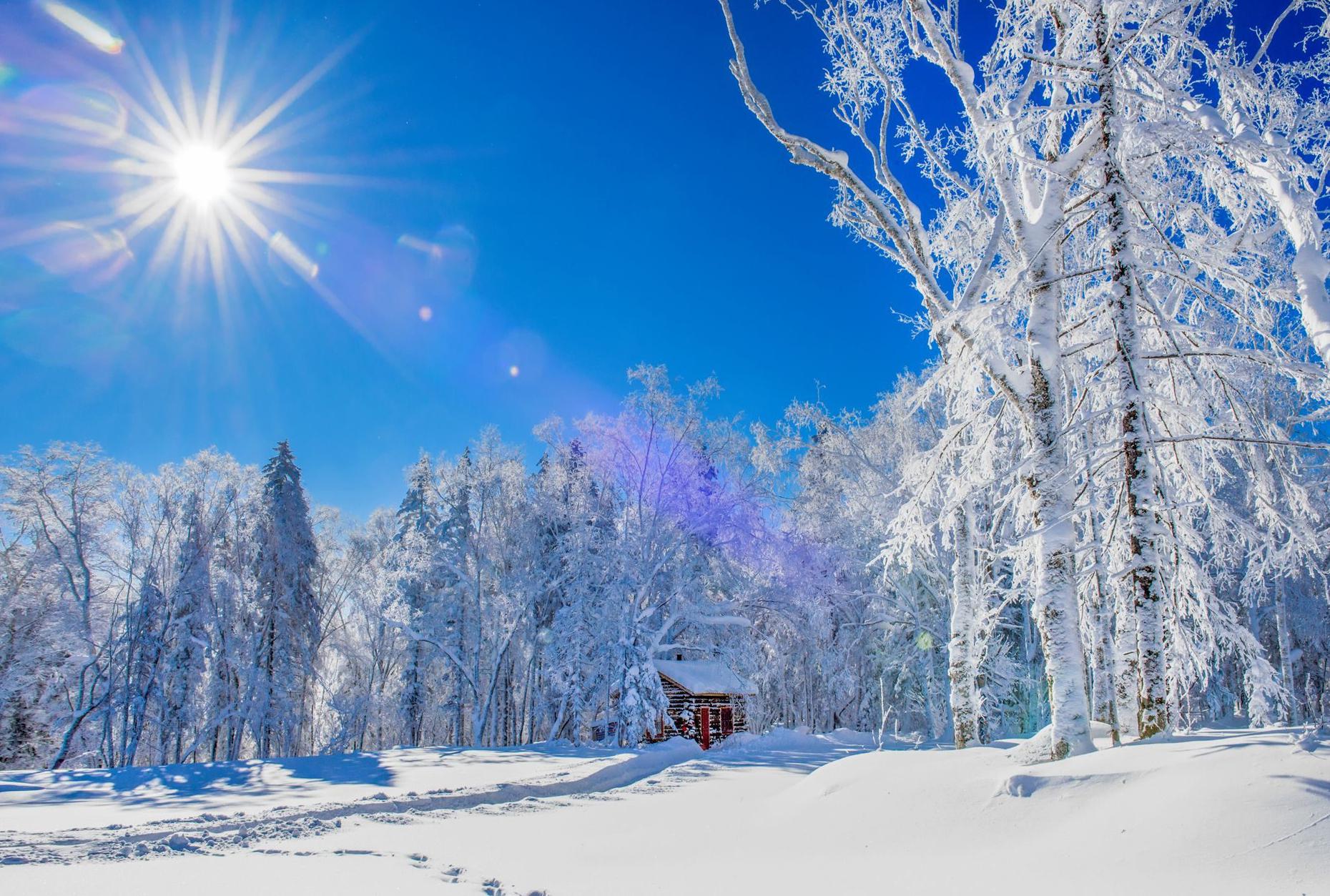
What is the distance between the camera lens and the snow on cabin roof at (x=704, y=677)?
1072 inches

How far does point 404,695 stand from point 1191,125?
32101 mm

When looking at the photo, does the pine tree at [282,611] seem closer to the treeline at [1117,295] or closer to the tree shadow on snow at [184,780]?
the tree shadow on snow at [184,780]

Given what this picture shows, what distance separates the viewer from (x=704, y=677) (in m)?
28.1

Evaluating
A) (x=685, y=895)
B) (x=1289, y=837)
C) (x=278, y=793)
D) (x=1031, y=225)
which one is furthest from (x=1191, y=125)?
(x=278, y=793)

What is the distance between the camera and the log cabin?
2728 centimetres

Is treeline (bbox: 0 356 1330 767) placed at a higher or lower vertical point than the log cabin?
higher

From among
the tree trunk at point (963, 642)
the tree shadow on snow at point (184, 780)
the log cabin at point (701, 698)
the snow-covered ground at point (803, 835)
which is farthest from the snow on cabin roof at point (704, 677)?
the snow-covered ground at point (803, 835)

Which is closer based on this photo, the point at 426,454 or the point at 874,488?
the point at 874,488

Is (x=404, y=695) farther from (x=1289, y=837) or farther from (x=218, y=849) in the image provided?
(x=1289, y=837)

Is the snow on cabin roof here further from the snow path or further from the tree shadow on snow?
the snow path

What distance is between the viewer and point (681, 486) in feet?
86.8

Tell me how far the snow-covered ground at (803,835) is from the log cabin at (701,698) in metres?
17.9

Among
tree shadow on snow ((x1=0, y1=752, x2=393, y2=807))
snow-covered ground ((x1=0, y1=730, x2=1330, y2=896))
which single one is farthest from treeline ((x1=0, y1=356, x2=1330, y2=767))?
snow-covered ground ((x1=0, y1=730, x2=1330, y2=896))

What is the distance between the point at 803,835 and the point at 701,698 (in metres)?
23.6
